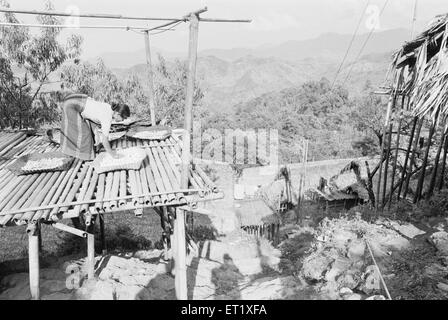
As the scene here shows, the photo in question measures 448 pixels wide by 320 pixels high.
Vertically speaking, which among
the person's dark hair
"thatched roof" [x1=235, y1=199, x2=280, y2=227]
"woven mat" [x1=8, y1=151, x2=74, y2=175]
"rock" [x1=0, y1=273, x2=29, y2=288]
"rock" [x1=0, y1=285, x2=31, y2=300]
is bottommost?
"thatched roof" [x1=235, y1=199, x2=280, y2=227]

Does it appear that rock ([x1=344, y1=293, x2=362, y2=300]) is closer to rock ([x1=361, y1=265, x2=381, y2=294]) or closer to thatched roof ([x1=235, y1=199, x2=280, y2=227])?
rock ([x1=361, y1=265, x2=381, y2=294])

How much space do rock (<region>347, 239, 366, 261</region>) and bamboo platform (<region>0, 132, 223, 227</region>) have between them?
3330 millimetres

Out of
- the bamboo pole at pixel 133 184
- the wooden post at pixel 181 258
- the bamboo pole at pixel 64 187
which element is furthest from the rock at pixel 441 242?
the bamboo pole at pixel 64 187

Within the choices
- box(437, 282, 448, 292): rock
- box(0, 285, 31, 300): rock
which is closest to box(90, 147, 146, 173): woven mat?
box(0, 285, 31, 300): rock

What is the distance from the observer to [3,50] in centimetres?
1114

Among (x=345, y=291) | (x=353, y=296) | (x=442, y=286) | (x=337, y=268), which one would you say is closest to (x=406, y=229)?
(x=337, y=268)

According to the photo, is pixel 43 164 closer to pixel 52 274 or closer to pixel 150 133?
pixel 150 133

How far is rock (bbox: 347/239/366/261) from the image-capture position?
22.5 feet

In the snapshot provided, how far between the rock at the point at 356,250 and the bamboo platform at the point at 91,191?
10.9 ft

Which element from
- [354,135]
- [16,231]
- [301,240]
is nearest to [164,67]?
[16,231]

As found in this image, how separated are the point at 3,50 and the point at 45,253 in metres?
6.28
